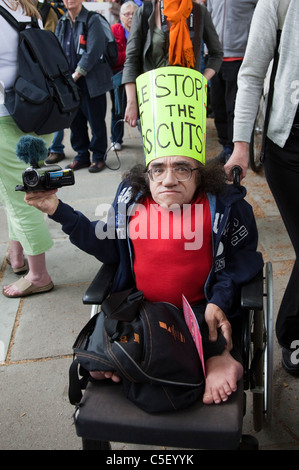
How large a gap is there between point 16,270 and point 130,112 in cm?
142

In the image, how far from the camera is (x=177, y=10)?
10.3ft

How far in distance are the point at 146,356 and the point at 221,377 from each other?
280 millimetres

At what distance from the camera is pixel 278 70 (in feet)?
6.59

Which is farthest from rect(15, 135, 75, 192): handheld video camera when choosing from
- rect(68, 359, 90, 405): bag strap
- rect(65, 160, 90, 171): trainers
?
rect(65, 160, 90, 171): trainers

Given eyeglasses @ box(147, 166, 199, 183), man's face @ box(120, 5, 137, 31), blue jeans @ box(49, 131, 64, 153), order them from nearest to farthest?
1. eyeglasses @ box(147, 166, 199, 183)
2. man's face @ box(120, 5, 137, 31)
3. blue jeans @ box(49, 131, 64, 153)

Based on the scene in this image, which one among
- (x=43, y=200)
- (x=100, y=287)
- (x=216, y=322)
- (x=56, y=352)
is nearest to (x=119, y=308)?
(x=100, y=287)

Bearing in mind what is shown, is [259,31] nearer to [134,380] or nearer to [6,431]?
[134,380]

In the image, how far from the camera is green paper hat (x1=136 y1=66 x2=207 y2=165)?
6.53 feet

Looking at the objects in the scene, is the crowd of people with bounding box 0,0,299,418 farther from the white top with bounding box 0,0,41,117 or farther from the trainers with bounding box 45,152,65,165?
the trainers with bounding box 45,152,65,165

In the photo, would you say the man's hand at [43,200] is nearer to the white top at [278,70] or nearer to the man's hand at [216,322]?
the man's hand at [216,322]

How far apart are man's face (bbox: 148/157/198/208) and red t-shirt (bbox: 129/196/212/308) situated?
0.07 m

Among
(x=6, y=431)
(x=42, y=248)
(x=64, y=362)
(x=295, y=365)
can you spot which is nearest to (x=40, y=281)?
(x=42, y=248)

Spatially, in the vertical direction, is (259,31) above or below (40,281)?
above

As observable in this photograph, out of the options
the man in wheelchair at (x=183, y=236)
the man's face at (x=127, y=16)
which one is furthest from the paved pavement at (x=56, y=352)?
the man's face at (x=127, y=16)
